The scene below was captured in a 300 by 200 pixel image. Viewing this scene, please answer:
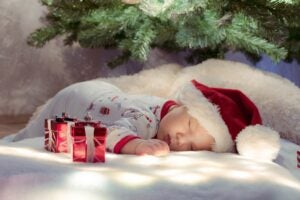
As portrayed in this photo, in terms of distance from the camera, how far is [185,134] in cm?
119

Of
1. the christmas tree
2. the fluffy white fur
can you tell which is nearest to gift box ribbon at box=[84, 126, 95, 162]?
the christmas tree

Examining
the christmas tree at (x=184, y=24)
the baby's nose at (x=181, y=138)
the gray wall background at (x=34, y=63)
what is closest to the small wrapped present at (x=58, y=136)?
the baby's nose at (x=181, y=138)

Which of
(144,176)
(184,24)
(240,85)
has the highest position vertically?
(184,24)

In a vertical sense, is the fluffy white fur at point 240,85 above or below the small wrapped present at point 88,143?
above

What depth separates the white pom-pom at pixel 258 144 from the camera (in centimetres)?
109

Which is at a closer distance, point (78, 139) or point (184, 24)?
point (78, 139)

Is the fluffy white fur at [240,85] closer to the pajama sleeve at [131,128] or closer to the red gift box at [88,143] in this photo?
the pajama sleeve at [131,128]

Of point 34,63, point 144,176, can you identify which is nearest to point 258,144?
Result: point 144,176

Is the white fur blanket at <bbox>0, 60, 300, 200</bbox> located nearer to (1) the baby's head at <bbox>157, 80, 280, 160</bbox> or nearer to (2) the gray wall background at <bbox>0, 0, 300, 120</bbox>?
(1) the baby's head at <bbox>157, 80, 280, 160</bbox>

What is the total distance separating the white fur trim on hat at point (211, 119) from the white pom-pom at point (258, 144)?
1.6 inches

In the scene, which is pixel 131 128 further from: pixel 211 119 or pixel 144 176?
pixel 144 176

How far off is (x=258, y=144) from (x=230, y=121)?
132 mm

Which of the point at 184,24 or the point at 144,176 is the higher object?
the point at 184,24

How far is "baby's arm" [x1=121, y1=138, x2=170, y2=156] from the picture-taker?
102cm
